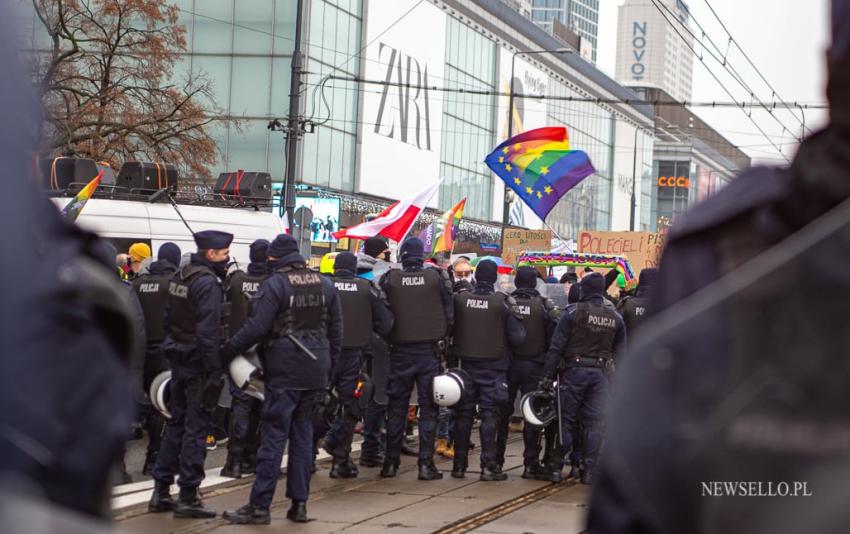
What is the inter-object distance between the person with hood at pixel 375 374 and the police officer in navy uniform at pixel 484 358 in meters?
0.88

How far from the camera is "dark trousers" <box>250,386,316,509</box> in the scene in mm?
8945

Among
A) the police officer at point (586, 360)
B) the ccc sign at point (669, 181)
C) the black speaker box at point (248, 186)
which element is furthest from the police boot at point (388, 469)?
the ccc sign at point (669, 181)

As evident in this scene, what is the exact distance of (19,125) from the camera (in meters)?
1.23

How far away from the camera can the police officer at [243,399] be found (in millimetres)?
11281

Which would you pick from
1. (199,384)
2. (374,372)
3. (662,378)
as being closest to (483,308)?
(374,372)

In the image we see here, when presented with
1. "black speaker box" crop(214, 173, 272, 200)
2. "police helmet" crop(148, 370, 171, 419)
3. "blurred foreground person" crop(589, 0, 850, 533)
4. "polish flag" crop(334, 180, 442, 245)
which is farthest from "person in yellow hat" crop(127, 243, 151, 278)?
"blurred foreground person" crop(589, 0, 850, 533)

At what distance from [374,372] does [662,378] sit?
11991 mm

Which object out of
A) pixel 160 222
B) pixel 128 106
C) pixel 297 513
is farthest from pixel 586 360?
pixel 128 106

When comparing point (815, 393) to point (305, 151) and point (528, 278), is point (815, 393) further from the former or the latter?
point (305, 151)

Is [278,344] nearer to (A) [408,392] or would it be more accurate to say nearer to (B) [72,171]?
(A) [408,392]

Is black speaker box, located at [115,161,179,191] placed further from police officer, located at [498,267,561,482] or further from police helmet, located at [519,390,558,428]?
police helmet, located at [519,390,558,428]

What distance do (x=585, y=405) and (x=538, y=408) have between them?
0.46 meters

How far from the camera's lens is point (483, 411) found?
12.1 m

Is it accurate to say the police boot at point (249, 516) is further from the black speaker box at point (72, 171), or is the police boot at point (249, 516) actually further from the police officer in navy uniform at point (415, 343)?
the black speaker box at point (72, 171)
